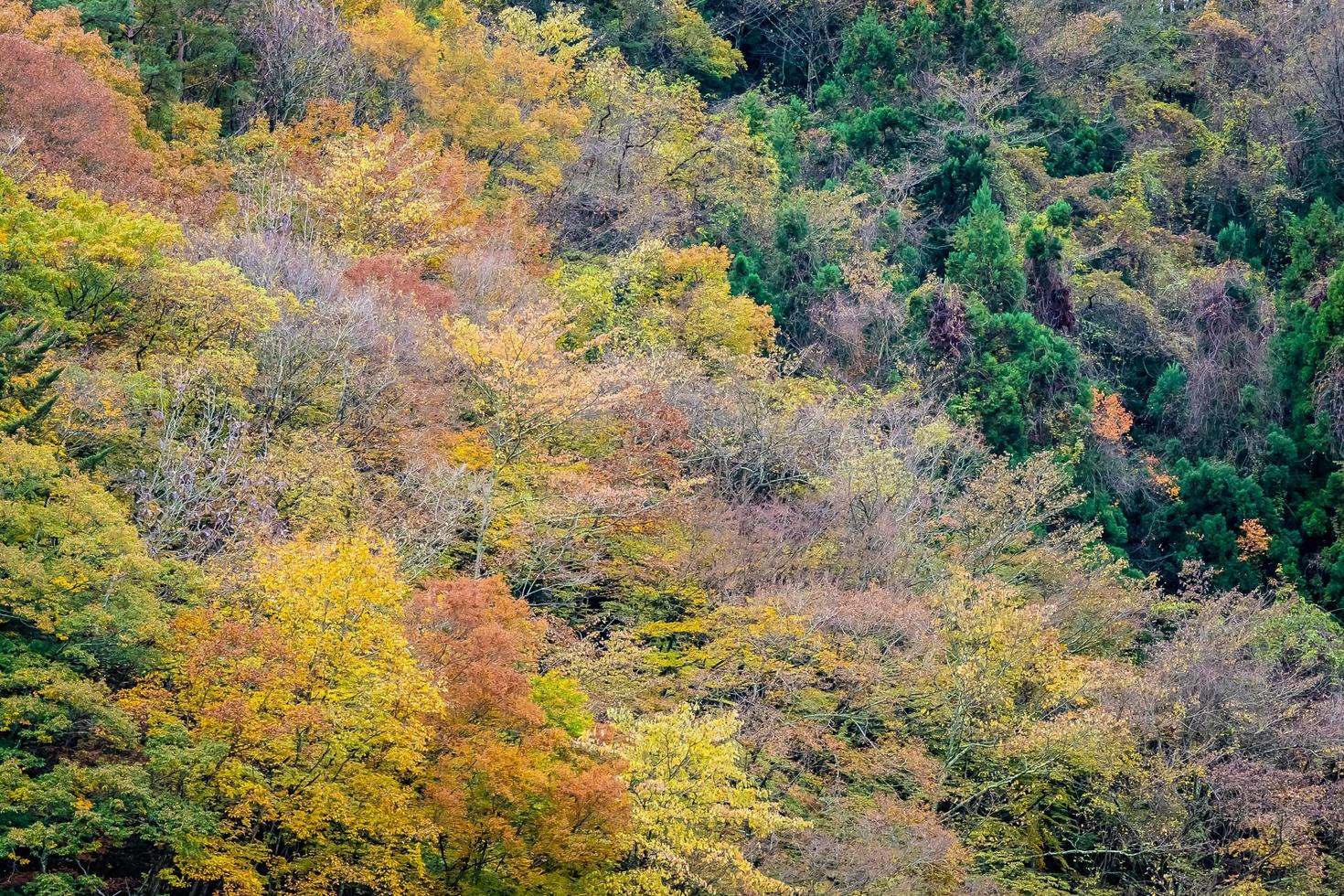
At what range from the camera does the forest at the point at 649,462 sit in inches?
754

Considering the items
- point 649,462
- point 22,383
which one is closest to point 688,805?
point 649,462

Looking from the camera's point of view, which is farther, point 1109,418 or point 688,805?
point 1109,418

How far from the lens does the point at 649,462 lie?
1169 inches

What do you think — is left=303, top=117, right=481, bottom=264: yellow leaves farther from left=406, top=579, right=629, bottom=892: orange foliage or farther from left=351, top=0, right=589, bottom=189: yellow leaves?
left=406, top=579, right=629, bottom=892: orange foliage

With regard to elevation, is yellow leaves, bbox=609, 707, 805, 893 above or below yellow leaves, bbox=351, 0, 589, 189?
below

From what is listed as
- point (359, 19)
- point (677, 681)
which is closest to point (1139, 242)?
point (359, 19)

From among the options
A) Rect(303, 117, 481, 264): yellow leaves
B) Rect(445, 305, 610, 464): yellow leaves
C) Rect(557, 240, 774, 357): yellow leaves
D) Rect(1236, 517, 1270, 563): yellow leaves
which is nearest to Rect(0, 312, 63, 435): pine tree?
Rect(445, 305, 610, 464): yellow leaves

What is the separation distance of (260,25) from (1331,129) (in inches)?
1339

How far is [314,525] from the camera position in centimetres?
2284

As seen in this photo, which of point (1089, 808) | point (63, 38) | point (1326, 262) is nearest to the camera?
point (1089, 808)

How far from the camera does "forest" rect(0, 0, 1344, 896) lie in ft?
62.8

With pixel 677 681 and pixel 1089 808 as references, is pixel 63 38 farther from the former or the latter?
pixel 1089 808

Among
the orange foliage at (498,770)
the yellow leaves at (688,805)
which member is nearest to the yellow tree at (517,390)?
the orange foliage at (498,770)

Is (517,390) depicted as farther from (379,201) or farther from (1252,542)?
(1252,542)
